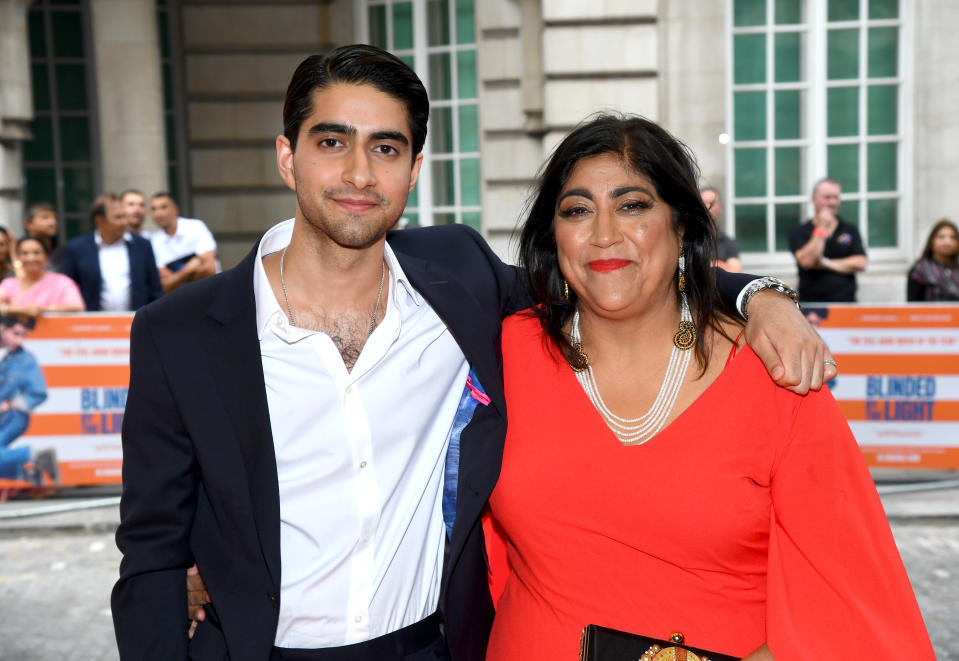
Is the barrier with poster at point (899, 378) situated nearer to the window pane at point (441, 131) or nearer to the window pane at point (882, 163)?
the window pane at point (882, 163)

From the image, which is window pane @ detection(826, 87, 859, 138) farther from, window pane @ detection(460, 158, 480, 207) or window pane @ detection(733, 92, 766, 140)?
window pane @ detection(460, 158, 480, 207)

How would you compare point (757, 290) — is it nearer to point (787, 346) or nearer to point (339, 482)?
point (787, 346)

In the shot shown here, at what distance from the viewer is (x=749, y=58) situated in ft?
35.3

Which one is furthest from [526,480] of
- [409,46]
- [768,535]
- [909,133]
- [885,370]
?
[409,46]

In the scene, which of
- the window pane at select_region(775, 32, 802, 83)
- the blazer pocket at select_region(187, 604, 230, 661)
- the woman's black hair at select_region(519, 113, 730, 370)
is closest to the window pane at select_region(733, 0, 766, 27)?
the window pane at select_region(775, 32, 802, 83)

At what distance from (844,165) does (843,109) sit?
61cm

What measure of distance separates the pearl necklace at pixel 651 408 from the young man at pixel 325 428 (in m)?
0.21

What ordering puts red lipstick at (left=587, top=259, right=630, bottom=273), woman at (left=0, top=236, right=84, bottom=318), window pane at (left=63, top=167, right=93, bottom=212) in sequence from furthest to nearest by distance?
window pane at (left=63, top=167, right=93, bottom=212)
woman at (left=0, top=236, right=84, bottom=318)
red lipstick at (left=587, top=259, right=630, bottom=273)

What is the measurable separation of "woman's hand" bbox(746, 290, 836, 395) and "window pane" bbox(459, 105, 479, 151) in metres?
9.92

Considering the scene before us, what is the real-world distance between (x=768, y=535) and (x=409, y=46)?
1085 cm

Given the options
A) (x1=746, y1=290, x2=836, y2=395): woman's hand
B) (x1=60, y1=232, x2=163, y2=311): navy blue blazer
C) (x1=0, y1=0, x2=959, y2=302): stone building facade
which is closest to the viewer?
(x1=746, y1=290, x2=836, y2=395): woman's hand

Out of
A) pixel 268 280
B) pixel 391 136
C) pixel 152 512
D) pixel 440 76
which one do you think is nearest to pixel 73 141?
pixel 440 76

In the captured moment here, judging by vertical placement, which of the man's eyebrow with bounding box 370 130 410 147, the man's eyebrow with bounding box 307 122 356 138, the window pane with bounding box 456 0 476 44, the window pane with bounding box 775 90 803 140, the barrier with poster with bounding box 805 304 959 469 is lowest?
the barrier with poster with bounding box 805 304 959 469

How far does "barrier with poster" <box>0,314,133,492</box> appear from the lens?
283 inches
